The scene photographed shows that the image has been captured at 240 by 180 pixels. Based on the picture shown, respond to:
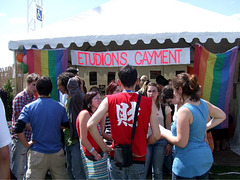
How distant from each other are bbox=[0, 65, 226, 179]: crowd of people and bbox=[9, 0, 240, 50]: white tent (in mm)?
1506

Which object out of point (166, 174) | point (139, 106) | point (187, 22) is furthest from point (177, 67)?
point (139, 106)

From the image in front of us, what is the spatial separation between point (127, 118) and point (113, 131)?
172 millimetres

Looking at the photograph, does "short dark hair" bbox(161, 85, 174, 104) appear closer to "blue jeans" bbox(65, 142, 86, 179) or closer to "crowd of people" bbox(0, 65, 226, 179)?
"crowd of people" bbox(0, 65, 226, 179)

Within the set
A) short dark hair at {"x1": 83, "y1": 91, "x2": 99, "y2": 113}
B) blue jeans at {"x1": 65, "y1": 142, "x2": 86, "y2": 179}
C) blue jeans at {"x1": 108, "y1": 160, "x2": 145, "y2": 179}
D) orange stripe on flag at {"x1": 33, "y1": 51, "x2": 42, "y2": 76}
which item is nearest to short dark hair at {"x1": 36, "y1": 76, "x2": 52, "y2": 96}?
short dark hair at {"x1": 83, "y1": 91, "x2": 99, "y2": 113}

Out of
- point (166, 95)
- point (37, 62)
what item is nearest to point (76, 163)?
point (166, 95)

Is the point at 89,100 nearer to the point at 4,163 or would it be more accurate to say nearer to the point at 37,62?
the point at 4,163

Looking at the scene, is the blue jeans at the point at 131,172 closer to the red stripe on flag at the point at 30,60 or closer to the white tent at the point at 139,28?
the white tent at the point at 139,28

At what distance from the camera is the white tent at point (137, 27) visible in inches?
178

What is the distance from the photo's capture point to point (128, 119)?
1988mm

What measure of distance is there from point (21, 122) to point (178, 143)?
1.65m


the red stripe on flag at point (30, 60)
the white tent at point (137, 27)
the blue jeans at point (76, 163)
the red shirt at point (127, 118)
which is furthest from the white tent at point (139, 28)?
the red shirt at point (127, 118)

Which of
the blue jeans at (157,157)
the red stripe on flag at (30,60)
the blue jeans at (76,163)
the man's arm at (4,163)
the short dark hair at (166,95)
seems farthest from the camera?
the red stripe on flag at (30,60)

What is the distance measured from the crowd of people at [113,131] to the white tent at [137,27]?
151 centimetres

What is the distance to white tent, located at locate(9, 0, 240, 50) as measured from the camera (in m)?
4.51
